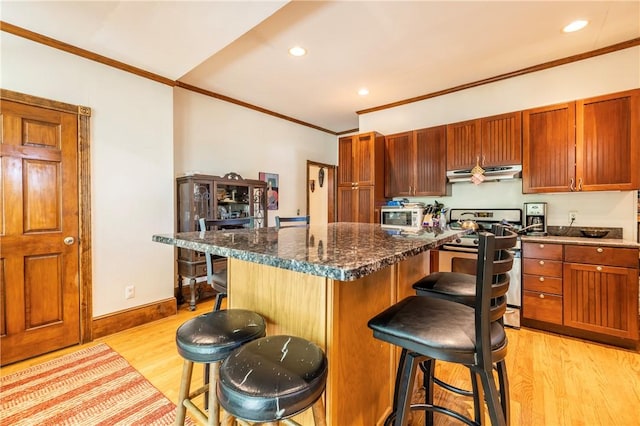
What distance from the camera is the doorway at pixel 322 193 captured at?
5727 mm

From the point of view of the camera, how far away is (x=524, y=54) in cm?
288

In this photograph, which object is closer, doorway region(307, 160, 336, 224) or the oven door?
the oven door

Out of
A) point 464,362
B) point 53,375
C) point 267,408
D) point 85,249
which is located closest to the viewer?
point 267,408

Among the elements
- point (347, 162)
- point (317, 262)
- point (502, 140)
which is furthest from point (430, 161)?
point (317, 262)

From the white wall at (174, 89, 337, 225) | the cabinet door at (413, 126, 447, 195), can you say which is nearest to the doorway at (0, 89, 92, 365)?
the white wall at (174, 89, 337, 225)

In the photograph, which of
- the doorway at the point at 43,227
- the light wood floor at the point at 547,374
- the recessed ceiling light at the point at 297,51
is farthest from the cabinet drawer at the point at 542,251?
the doorway at the point at 43,227

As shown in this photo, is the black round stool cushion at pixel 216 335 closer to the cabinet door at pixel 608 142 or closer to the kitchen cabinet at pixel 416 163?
the kitchen cabinet at pixel 416 163

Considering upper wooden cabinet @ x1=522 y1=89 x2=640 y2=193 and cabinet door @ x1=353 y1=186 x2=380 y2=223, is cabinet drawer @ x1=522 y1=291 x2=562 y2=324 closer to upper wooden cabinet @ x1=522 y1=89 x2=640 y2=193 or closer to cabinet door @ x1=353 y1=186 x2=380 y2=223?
upper wooden cabinet @ x1=522 y1=89 x2=640 y2=193

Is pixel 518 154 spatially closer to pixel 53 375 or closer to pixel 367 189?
pixel 367 189

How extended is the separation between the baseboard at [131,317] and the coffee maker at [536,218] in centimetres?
398

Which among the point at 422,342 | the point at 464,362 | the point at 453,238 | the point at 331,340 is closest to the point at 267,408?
the point at 331,340

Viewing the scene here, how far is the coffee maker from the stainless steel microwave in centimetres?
176

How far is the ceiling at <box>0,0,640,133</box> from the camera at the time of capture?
2.09 meters

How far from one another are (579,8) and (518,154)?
133 cm
